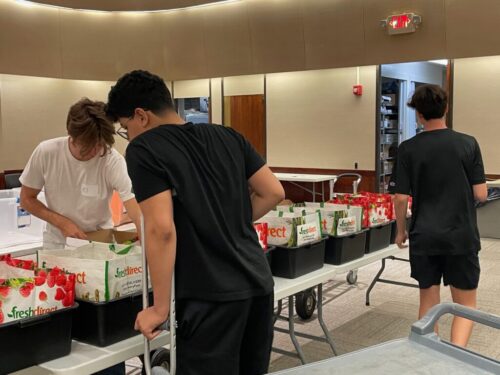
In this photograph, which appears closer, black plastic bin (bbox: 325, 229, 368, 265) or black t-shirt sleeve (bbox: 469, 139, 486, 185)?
black t-shirt sleeve (bbox: 469, 139, 486, 185)

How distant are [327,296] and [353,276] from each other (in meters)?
0.47

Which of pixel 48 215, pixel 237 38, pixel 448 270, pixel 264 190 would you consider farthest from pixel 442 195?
pixel 237 38

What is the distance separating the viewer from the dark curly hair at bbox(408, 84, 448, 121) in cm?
265

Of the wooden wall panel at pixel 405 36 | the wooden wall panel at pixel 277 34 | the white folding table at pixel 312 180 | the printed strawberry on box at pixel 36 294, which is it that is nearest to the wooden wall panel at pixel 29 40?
the wooden wall panel at pixel 277 34

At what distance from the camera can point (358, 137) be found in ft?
28.5

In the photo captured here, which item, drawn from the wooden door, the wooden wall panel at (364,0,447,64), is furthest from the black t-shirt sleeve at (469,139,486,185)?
the wooden door

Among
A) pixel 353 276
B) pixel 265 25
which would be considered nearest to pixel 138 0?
pixel 265 25

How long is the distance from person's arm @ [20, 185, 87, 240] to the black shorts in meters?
1.66

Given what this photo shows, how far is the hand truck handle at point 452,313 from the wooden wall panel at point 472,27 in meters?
6.80

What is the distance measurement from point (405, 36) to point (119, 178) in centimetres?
647

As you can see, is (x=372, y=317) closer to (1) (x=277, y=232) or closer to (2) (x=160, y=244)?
(1) (x=277, y=232)

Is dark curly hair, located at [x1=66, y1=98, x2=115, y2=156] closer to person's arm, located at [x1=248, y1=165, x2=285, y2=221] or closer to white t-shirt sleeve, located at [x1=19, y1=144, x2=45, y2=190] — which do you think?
white t-shirt sleeve, located at [x1=19, y1=144, x2=45, y2=190]

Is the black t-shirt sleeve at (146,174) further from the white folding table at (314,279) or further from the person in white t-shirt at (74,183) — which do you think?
the white folding table at (314,279)

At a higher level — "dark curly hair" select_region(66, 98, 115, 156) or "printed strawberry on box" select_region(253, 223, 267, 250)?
"dark curly hair" select_region(66, 98, 115, 156)
